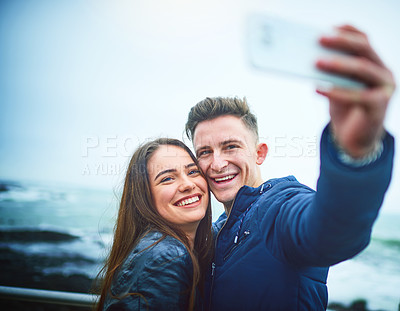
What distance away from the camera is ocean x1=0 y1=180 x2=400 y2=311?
1383 cm

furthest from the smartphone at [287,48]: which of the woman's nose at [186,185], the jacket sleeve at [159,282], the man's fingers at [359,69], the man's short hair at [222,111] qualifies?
the man's short hair at [222,111]

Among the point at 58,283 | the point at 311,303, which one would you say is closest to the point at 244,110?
the point at 311,303

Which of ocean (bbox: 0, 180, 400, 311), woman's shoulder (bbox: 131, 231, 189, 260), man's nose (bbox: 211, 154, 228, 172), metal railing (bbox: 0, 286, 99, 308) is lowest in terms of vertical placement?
ocean (bbox: 0, 180, 400, 311)

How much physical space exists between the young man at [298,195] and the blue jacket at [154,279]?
209 mm

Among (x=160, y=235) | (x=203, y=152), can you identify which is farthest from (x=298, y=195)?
(x=203, y=152)

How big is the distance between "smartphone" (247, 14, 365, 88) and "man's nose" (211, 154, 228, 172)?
1597 millimetres

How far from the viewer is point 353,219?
0.82m

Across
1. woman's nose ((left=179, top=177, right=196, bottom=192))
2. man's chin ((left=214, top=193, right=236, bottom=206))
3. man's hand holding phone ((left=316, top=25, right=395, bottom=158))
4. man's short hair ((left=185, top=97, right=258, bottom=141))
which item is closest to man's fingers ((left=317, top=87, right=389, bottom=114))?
man's hand holding phone ((left=316, top=25, right=395, bottom=158))

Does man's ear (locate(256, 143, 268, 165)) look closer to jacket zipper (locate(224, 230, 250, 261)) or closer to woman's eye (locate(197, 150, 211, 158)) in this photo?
woman's eye (locate(197, 150, 211, 158))

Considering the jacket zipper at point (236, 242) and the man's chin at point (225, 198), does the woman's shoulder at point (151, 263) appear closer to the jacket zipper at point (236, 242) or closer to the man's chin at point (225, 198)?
the jacket zipper at point (236, 242)

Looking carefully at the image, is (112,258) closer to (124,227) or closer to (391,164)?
(124,227)

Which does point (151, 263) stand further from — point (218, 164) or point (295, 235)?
point (218, 164)

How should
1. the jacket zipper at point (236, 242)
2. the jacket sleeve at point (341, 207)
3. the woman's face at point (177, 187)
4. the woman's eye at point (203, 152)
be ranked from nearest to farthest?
the jacket sleeve at point (341, 207)
the jacket zipper at point (236, 242)
the woman's face at point (177, 187)
the woman's eye at point (203, 152)

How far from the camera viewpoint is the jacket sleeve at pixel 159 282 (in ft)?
4.41
